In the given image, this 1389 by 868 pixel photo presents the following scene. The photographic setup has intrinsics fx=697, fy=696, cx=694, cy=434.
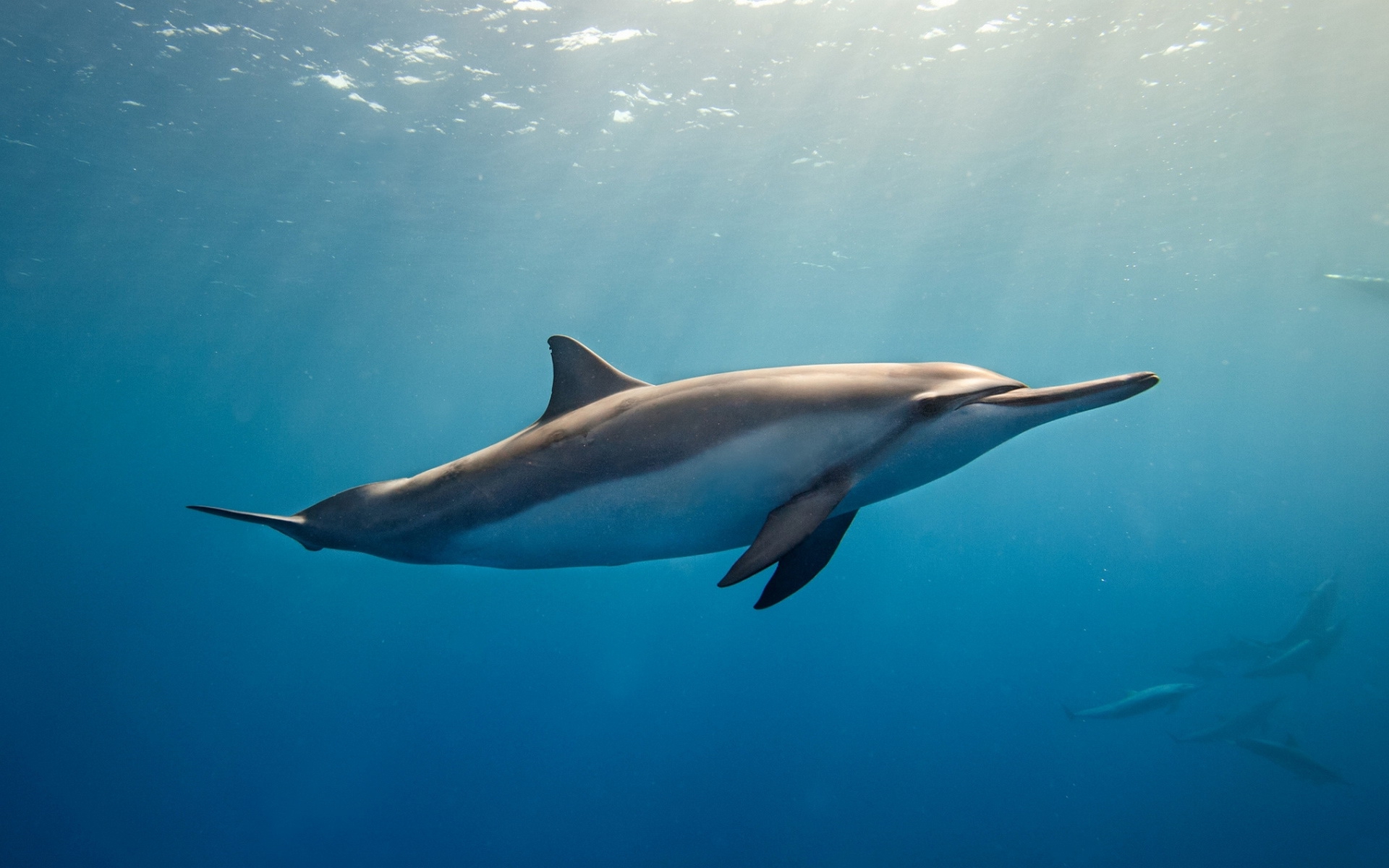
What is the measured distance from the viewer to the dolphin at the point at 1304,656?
1490 centimetres

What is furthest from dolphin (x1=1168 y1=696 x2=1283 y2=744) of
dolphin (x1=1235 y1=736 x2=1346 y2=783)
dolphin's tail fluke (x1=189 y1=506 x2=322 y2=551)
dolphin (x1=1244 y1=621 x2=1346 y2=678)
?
dolphin's tail fluke (x1=189 y1=506 x2=322 y2=551)

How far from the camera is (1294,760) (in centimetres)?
1278

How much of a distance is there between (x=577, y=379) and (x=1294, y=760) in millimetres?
15850

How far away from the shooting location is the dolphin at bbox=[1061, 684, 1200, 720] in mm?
14141

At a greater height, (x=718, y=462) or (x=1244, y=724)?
(x=718, y=462)

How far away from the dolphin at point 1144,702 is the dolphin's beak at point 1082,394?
14.1 meters

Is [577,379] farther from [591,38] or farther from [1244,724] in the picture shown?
[1244,724]

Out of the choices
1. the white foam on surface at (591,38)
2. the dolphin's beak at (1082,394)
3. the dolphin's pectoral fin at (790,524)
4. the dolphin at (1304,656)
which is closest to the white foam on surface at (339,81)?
the white foam on surface at (591,38)

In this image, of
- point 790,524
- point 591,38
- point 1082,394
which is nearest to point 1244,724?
point 1082,394

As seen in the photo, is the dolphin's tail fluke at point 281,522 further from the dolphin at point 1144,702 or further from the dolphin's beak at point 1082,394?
the dolphin at point 1144,702

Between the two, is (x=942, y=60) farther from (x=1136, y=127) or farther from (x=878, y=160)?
(x=1136, y=127)

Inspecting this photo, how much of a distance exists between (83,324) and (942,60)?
5413 cm

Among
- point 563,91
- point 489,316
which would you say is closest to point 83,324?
point 489,316

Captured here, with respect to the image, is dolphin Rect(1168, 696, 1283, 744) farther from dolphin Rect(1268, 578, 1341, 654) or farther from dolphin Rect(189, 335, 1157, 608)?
dolphin Rect(189, 335, 1157, 608)
